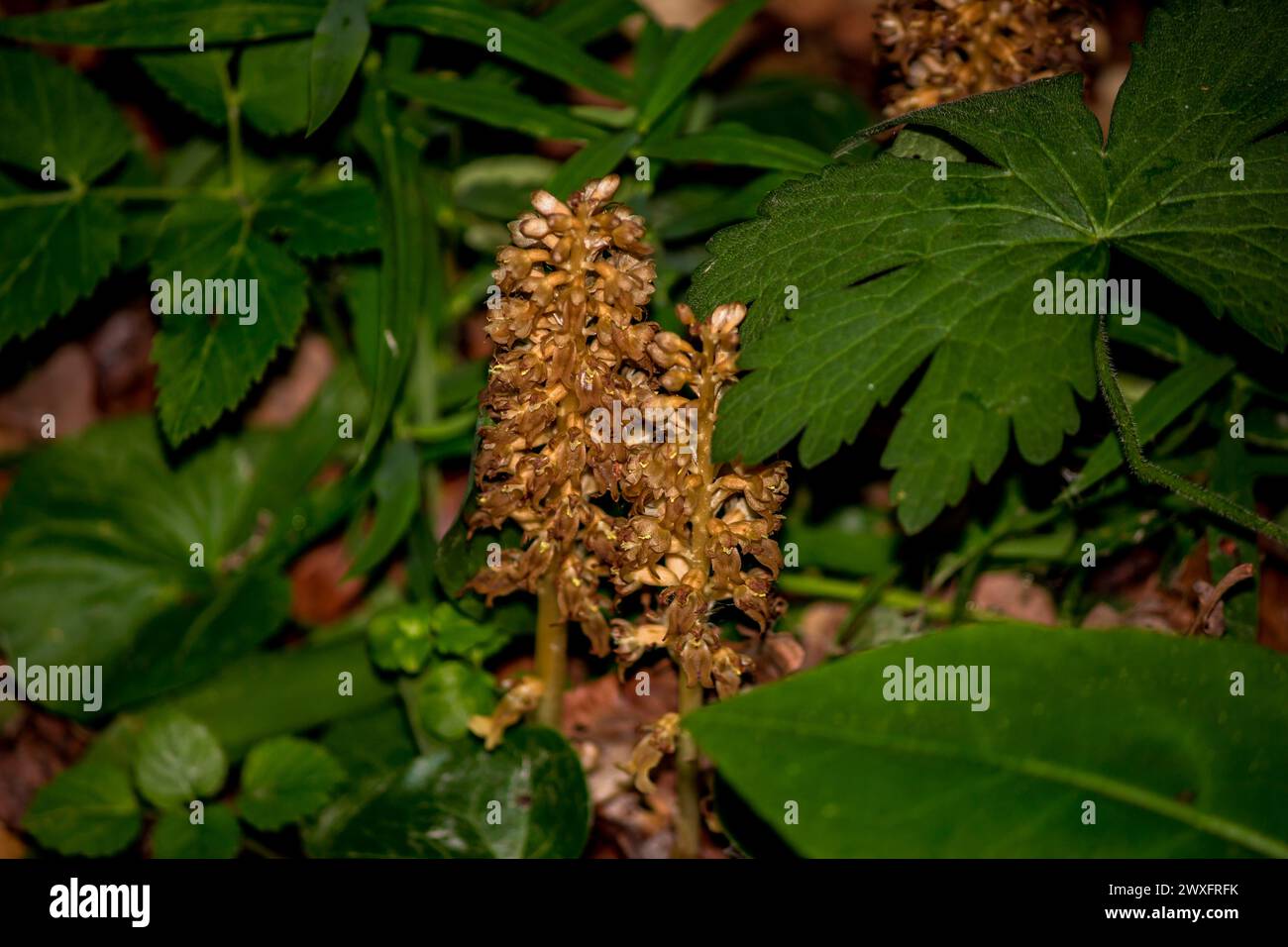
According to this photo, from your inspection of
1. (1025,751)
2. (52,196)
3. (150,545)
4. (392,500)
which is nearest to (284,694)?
(392,500)

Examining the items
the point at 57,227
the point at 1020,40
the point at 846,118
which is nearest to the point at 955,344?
the point at 1020,40

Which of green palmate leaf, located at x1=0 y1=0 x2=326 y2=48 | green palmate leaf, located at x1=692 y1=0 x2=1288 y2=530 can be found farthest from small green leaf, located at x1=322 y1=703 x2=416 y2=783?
green palmate leaf, located at x1=0 y1=0 x2=326 y2=48

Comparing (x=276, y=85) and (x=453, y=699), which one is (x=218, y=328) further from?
(x=453, y=699)

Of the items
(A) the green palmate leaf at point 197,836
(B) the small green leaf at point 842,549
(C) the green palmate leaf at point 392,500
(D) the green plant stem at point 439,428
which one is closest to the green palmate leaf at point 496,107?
(D) the green plant stem at point 439,428

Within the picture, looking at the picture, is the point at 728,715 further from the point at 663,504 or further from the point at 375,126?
the point at 375,126

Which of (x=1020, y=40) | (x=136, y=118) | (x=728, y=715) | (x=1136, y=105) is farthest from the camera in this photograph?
(x=136, y=118)

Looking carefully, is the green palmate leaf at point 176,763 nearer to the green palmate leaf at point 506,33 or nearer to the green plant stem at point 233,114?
the green plant stem at point 233,114
